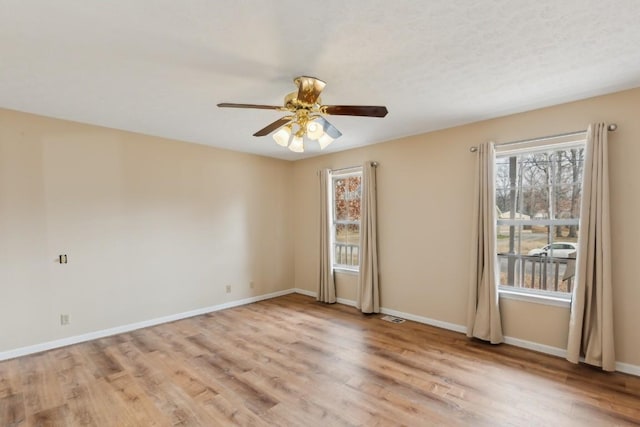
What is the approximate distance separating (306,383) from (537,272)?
8.90 feet

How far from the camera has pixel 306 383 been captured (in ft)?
8.78

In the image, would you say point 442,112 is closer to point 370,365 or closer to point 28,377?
point 370,365

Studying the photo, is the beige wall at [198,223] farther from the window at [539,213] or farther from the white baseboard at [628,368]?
the window at [539,213]

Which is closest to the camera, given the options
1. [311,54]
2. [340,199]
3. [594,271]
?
[311,54]

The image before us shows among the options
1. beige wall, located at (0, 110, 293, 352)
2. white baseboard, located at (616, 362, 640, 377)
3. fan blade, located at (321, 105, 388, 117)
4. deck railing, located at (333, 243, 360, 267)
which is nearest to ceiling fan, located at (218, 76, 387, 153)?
fan blade, located at (321, 105, 388, 117)

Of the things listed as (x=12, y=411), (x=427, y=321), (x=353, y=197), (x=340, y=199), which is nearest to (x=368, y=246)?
(x=353, y=197)

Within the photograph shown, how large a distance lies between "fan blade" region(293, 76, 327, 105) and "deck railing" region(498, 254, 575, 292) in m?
2.83

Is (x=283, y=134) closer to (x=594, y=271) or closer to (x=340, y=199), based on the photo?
(x=340, y=199)

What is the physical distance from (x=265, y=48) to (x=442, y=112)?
213 cm

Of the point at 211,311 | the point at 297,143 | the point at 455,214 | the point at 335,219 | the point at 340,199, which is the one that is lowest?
the point at 211,311

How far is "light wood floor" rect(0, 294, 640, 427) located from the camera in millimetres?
2232

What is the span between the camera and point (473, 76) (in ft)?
8.24

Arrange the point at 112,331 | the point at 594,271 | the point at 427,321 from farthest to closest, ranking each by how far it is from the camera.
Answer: the point at 427,321
the point at 112,331
the point at 594,271

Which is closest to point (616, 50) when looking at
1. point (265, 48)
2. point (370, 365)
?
point (265, 48)
